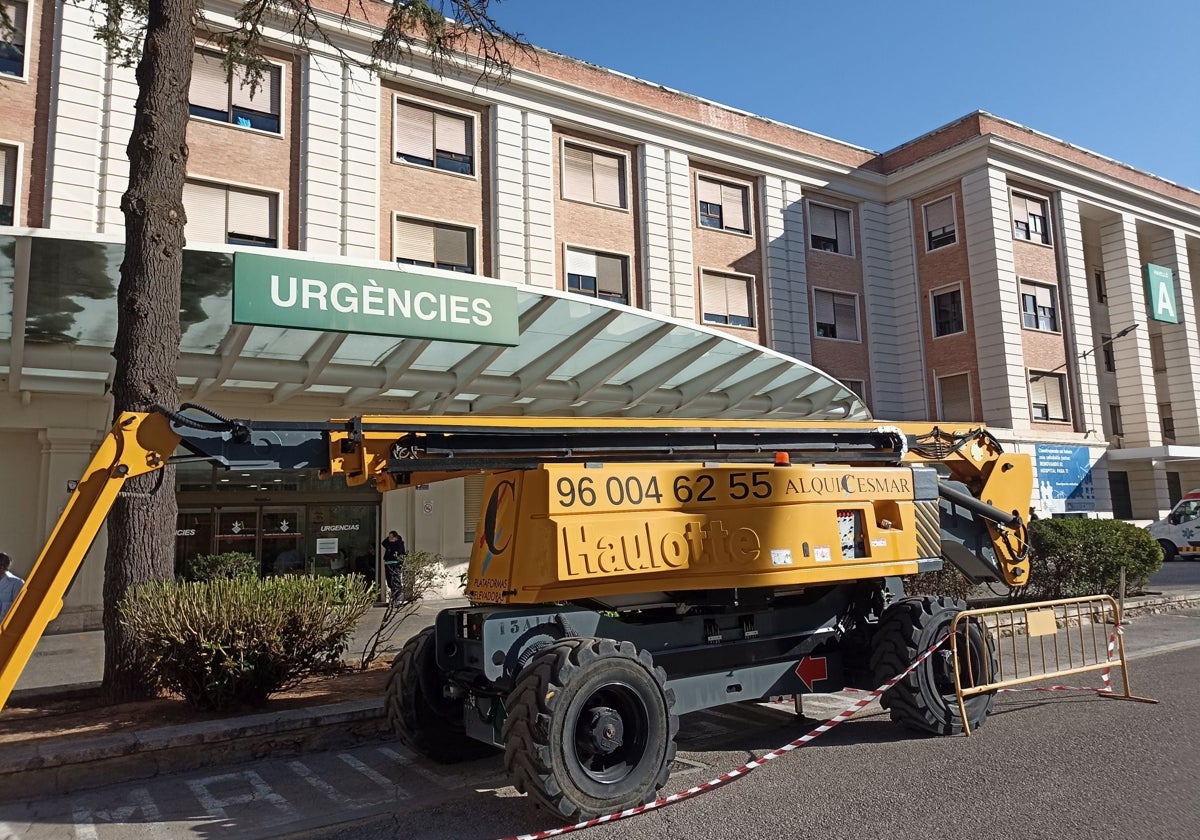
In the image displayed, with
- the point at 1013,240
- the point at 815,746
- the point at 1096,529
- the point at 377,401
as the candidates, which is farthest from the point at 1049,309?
the point at 815,746

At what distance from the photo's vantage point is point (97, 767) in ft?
20.0

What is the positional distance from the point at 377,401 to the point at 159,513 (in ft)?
33.3

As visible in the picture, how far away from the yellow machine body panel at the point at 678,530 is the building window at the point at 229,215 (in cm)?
1394

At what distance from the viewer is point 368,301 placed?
1231 centimetres

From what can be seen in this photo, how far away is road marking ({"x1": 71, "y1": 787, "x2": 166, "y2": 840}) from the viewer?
207 inches

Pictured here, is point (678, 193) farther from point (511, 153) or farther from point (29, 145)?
point (29, 145)

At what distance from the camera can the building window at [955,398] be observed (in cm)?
2853

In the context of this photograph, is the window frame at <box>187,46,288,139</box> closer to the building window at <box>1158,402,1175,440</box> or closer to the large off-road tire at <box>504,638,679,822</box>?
the large off-road tire at <box>504,638,679,822</box>

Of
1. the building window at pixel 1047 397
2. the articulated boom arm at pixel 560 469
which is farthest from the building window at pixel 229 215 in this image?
the building window at pixel 1047 397

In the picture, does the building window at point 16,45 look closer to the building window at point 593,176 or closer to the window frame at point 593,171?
the window frame at point 593,171

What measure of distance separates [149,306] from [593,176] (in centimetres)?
1651

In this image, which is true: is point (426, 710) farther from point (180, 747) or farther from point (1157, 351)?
point (1157, 351)

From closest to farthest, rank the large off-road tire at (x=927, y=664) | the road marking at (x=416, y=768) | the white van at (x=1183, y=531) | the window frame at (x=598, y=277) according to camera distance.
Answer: the road marking at (x=416, y=768)
the large off-road tire at (x=927, y=664)
the window frame at (x=598, y=277)
the white van at (x=1183, y=531)

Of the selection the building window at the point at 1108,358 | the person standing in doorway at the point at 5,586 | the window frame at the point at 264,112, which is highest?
the window frame at the point at 264,112
